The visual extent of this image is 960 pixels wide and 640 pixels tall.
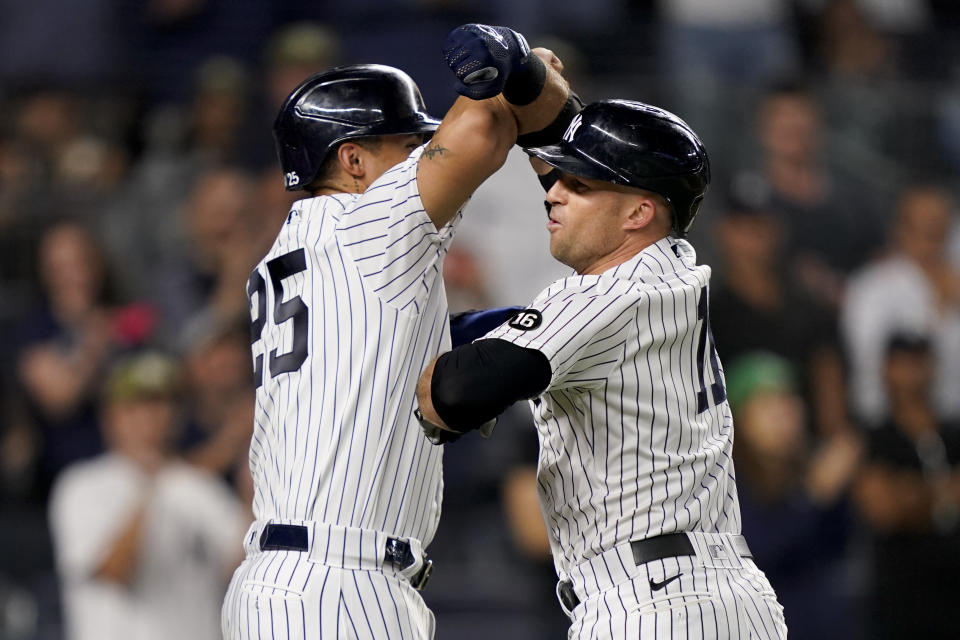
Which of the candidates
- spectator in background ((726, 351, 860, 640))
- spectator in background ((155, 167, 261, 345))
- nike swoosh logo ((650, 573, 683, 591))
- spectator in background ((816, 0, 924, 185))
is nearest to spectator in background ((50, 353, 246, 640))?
spectator in background ((155, 167, 261, 345))

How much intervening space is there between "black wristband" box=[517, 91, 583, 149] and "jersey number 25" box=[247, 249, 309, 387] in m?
0.62

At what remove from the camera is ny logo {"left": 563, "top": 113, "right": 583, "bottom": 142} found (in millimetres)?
3279

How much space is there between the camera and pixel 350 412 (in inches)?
126

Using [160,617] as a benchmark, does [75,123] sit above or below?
above

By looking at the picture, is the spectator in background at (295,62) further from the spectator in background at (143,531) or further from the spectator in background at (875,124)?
the spectator in background at (875,124)

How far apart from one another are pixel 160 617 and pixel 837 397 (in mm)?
3470

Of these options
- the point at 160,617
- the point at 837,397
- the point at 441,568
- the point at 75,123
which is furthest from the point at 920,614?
the point at 75,123

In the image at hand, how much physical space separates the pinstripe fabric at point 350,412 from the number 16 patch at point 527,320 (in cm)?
33

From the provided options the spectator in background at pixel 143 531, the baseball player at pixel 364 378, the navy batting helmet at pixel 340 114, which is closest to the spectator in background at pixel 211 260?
the spectator in background at pixel 143 531

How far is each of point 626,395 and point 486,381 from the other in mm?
353

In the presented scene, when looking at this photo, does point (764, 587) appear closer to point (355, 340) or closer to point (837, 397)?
point (355, 340)

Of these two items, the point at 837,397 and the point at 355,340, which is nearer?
the point at 355,340

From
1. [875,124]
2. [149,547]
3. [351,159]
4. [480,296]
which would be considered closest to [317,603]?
[351,159]

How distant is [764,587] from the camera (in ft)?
10.5
